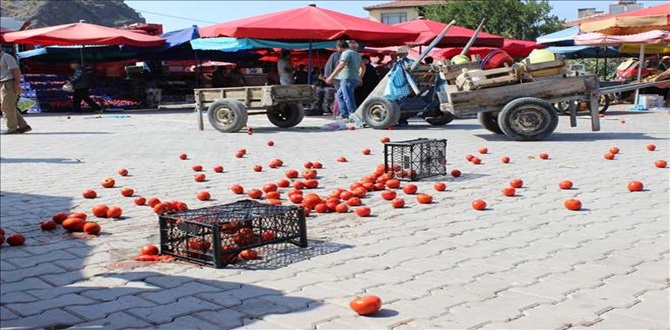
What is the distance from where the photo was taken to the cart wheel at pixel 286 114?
15227 mm

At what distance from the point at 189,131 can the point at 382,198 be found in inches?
345

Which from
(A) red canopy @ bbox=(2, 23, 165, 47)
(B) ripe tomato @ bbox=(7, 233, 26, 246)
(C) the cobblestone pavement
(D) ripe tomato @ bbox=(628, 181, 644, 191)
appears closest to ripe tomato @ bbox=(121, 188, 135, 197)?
(C) the cobblestone pavement

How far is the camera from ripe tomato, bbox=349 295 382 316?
3.51 m

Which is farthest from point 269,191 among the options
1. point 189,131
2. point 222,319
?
point 189,131

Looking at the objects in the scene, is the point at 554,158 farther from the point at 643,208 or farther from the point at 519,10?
the point at 519,10

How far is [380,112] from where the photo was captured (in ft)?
46.6

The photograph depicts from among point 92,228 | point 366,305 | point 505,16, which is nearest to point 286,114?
point 92,228

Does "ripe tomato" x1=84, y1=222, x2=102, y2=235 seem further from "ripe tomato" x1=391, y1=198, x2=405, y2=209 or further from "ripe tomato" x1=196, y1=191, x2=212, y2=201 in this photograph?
"ripe tomato" x1=391, y1=198, x2=405, y2=209

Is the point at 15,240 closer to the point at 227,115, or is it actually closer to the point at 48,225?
the point at 48,225

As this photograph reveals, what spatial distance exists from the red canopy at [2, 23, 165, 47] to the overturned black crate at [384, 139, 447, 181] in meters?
15.0

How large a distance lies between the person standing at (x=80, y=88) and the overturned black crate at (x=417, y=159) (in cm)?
1531

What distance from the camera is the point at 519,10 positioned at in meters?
64.7

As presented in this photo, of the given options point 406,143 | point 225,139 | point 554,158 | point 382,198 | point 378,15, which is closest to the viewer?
point 382,198

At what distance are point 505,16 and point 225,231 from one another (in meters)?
63.7
